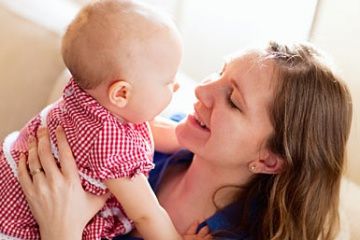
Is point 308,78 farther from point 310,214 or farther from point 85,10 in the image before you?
point 85,10

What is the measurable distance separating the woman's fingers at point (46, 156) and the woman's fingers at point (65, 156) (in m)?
0.04

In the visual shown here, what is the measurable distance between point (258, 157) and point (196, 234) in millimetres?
223

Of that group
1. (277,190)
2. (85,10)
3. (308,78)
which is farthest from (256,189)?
(85,10)

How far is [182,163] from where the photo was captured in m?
1.63

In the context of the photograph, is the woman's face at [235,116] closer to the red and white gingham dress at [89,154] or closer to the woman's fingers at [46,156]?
the red and white gingham dress at [89,154]

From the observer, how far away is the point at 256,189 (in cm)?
152

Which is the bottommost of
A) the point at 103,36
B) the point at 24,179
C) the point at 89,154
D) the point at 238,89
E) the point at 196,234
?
the point at 196,234

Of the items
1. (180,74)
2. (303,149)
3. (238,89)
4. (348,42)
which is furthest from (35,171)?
(348,42)

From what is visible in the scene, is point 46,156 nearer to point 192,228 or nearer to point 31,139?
point 31,139

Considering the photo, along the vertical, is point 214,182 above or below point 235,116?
below

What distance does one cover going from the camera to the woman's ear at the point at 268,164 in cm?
145

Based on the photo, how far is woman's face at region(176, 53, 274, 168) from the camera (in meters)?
1.40

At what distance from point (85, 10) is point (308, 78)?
0.49m

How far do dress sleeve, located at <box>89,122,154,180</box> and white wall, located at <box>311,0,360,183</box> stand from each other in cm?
78
